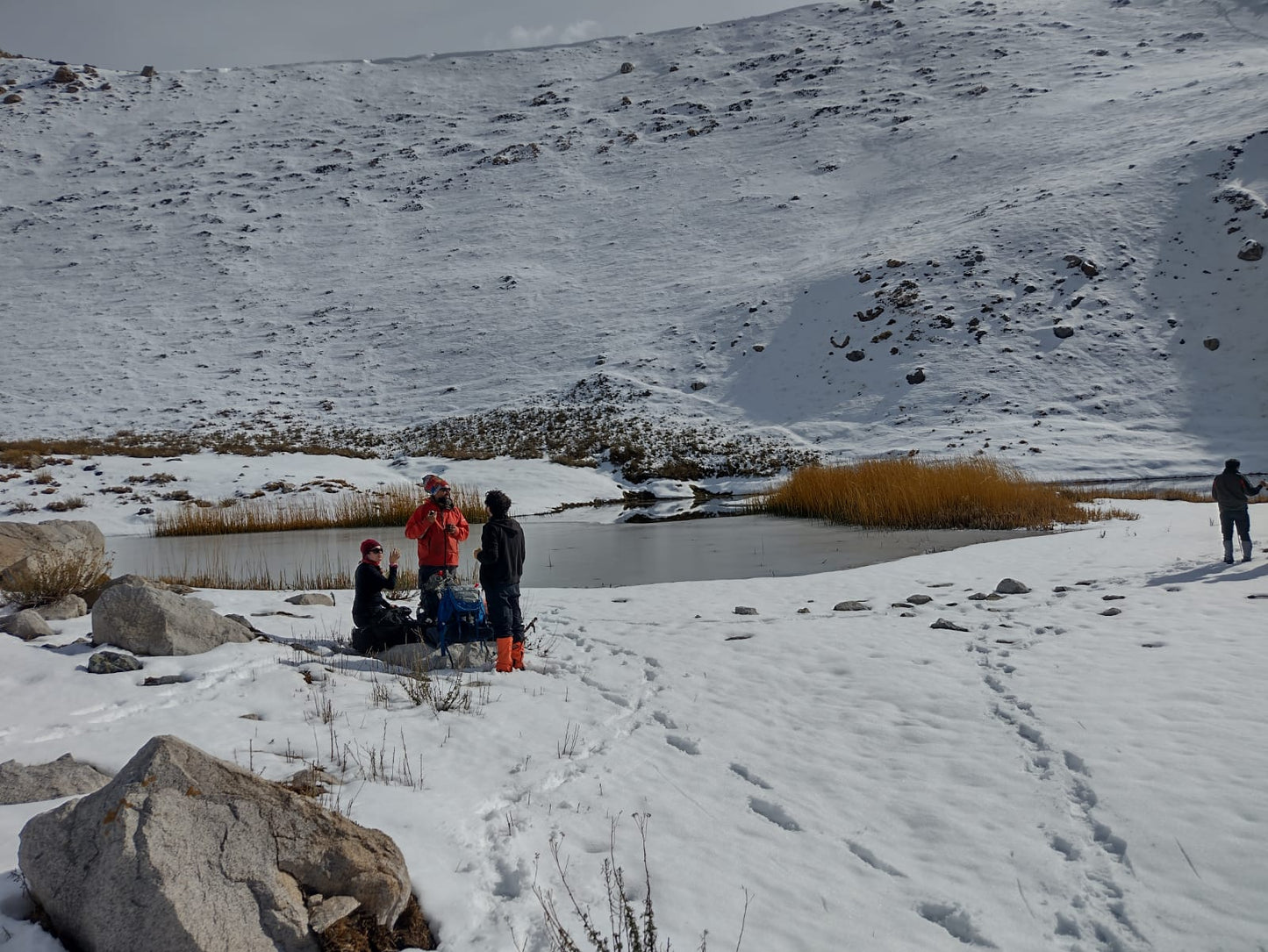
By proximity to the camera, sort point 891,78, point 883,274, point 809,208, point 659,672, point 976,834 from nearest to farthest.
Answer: point 976,834
point 659,672
point 883,274
point 809,208
point 891,78

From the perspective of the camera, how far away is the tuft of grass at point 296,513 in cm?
2195

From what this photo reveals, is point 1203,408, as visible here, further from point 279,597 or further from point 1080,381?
point 279,597

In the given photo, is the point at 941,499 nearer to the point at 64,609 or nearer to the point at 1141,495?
the point at 1141,495

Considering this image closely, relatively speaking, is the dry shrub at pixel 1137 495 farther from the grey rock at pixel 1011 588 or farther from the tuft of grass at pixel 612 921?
the tuft of grass at pixel 612 921

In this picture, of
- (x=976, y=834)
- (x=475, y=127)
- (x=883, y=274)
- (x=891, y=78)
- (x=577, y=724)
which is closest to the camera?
(x=976, y=834)

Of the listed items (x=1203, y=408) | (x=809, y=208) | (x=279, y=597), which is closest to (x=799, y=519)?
(x=279, y=597)

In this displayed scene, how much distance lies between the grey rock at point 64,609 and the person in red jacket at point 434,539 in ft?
11.9

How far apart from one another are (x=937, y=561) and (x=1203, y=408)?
1122 inches

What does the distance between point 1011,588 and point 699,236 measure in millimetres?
49169

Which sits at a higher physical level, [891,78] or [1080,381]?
[891,78]

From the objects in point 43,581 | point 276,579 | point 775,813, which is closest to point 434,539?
point 43,581

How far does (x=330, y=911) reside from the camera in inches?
123

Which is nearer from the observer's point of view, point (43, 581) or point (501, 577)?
point (501, 577)

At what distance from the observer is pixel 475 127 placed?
7544cm
